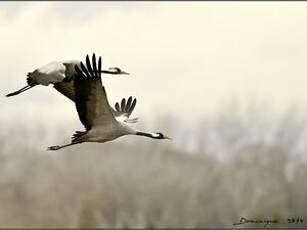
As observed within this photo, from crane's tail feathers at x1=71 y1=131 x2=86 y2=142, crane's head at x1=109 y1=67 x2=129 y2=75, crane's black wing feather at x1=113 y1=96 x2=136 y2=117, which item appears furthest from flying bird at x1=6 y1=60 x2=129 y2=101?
crane's head at x1=109 y1=67 x2=129 y2=75

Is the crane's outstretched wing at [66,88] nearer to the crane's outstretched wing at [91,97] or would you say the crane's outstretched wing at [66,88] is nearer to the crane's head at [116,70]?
the crane's outstretched wing at [91,97]

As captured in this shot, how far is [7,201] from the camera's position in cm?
3956

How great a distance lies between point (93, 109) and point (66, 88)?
1.18 m

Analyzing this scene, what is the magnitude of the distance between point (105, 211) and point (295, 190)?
8394 millimetres

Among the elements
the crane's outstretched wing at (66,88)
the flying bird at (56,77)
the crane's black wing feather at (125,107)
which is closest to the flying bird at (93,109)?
the flying bird at (56,77)

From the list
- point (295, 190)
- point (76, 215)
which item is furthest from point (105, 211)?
point (295, 190)

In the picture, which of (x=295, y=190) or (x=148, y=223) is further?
(x=148, y=223)

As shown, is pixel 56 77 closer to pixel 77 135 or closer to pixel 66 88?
pixel 66 88

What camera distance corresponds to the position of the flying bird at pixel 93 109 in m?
12.4

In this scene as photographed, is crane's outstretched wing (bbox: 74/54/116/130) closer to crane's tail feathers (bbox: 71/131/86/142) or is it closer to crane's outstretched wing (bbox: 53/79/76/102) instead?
crane's tail feathers (bbox: 71/131/86/142)

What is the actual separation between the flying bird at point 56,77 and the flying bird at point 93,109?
55 centimetres

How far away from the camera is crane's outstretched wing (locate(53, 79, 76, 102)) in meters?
13.6

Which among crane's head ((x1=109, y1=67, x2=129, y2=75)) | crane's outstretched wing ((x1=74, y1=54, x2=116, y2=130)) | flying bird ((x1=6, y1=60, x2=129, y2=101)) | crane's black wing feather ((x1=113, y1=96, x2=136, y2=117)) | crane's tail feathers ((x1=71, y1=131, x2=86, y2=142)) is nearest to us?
crane's outstretched wing ((x1=74, y1=54, x2=116, y2=130))

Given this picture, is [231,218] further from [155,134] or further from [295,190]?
[155,134]
